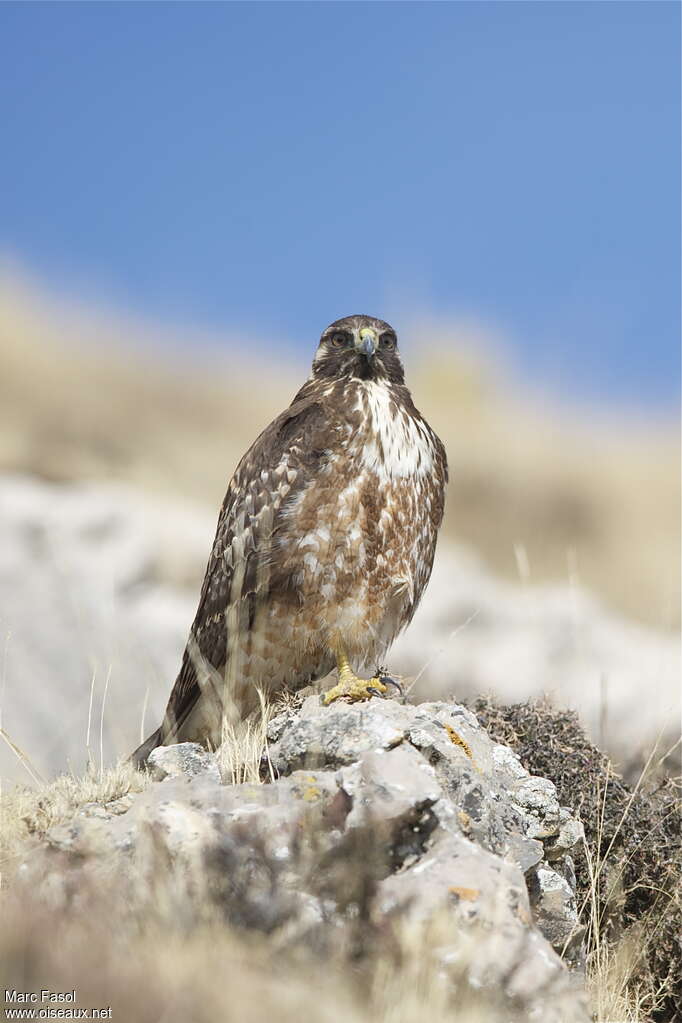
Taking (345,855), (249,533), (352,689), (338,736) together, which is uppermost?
(249,533)

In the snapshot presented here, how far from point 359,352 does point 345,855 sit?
3183mm

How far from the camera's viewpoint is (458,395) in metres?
22.6

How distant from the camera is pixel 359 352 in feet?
20.8

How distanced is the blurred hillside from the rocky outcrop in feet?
30.7

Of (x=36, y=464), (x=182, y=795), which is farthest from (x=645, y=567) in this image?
(x=182, y=795)

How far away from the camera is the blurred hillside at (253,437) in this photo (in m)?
15.2

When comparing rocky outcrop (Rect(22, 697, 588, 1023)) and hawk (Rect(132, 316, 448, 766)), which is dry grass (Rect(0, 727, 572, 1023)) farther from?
hawk (Rect(132, 316, 448, 766))

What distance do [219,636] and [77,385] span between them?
1153cm

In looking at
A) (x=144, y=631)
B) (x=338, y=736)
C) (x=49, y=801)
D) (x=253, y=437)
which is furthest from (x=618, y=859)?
(x=253, y=437)

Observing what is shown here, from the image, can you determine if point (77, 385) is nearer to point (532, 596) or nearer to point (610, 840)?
point (532, 596)

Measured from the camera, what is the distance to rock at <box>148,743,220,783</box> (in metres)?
5.03

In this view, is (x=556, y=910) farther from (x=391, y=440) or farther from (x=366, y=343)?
(x=366, y=343)

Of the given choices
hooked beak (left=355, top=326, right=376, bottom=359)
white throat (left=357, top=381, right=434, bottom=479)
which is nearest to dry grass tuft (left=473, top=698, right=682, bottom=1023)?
white throat (left=357, top=381, right=434, bottom=479)

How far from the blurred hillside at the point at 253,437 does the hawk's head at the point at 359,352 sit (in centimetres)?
771
